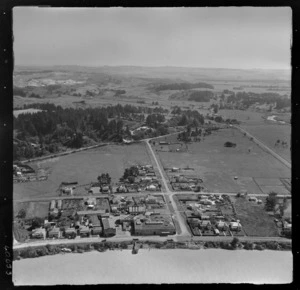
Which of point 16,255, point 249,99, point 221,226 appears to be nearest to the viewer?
point 16,255

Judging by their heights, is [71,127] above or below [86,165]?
above

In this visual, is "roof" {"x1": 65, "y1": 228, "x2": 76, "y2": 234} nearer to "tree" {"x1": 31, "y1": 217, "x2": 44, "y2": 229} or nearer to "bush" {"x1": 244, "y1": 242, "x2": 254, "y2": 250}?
"tree" {"x1": 31, "y1": 217, "x2": 44, "y2": 229}

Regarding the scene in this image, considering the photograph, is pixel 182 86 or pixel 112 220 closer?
pixel 112 220

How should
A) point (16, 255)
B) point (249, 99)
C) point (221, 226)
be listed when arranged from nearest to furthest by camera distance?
point (16, 255) → point (221, 226) → point (249, 99)

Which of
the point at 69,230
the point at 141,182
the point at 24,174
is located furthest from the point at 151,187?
the point at 24,174

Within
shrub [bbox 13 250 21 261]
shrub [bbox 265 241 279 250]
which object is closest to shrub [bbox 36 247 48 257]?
shrub [bbox 13 250 21 261]

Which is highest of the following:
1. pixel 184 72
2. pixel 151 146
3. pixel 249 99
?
pixel 184 72

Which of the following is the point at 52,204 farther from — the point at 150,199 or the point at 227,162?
the point at 227,162
